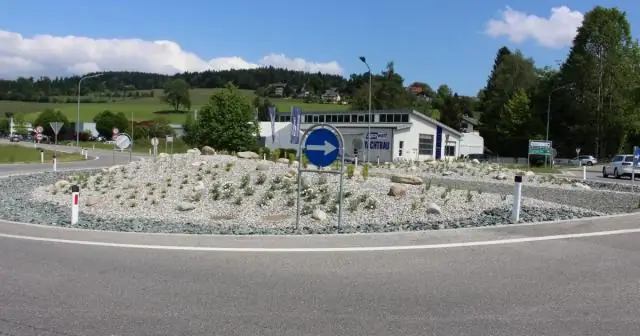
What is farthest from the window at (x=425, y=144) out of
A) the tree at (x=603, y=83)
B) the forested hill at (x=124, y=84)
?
the forested hill at (x=124, y=84)

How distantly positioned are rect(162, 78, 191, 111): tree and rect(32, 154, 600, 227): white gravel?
144112mm

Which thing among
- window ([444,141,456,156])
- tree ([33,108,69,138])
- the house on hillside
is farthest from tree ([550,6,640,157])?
tree ([33,108,69,138])

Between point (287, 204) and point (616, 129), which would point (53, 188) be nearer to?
point (287, 204)

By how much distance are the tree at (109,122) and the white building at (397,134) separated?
63.6m

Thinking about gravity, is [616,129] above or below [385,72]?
below

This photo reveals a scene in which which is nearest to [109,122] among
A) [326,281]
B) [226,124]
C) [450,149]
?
[226,124]

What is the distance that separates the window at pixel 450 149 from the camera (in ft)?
253

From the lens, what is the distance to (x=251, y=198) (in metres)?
15.7

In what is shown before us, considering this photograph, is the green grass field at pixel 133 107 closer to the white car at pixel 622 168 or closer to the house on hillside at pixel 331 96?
the house on hillside at pixel 331 96

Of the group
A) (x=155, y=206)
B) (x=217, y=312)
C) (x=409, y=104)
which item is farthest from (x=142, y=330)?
(x=409, y=104)

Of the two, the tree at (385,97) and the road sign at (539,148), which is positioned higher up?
the tree at (385,97)

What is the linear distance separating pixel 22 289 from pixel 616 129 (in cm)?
8387

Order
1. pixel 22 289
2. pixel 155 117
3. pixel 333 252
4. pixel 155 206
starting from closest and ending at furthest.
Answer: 1. pixel 22 289
2. pixel 333 252
3. pixel 155 206
4. pixel 155 117

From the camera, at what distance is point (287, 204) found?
14805 mm
